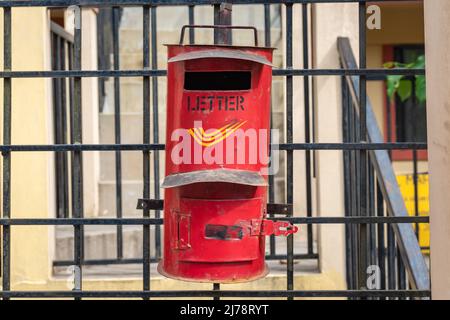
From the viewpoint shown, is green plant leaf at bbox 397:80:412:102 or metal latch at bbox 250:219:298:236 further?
green plant leaf at bbox 397:80:412:102

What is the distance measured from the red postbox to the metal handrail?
911 millimetres

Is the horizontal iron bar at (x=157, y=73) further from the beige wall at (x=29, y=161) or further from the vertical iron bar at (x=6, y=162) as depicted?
the beige wall at (x=29, y=161)

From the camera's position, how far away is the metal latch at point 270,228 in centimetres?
281

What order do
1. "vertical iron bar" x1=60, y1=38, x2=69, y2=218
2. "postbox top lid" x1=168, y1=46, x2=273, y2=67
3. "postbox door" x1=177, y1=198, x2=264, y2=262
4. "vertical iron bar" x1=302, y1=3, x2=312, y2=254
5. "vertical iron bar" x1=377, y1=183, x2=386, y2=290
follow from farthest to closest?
"vertical iron bar" x1=60, y1=38, x2=69, y2=218 → "vertical iron bar" x1=302, y1=3, x2=312, y2=254 → "vertical iron bar" x1=377, y1=183, x2=386, y2=290 → "postbox door" x1=177, y1=198, x2=264, y2=262 → "postbox top lid" x1=168, y1=46, x2=273, y2=67

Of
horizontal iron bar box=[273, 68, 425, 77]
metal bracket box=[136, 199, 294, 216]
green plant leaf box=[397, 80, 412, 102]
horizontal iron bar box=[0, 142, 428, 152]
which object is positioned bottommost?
metal bracket box=[136, 199, 294, 216]

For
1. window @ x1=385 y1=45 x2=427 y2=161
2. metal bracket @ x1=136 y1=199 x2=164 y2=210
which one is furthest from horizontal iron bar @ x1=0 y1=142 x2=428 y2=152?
window @ x1=385 y1=45 x2=427 y2=161

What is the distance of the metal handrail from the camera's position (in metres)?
3.40

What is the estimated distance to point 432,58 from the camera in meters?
2.93

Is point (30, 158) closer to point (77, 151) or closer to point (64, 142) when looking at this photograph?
point (64, 142)

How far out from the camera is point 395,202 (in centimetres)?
373

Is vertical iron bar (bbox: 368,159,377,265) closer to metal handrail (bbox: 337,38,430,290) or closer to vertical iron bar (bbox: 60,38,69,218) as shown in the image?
metal handrail (bbox: 337,38,430,290)

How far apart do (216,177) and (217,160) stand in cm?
7
